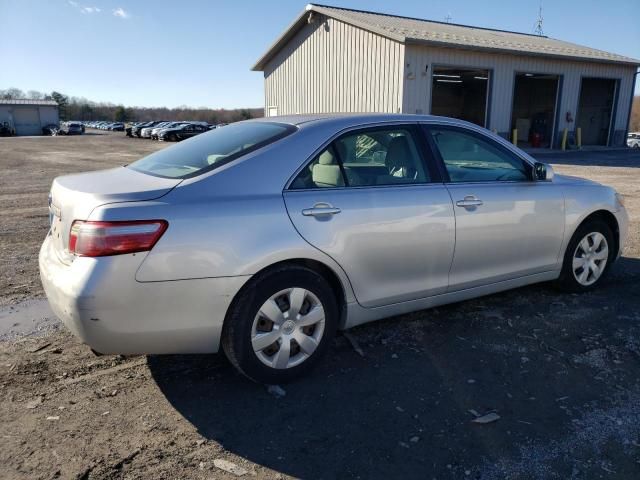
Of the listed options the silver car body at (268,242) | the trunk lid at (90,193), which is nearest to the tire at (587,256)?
the silver car body at (268,242)

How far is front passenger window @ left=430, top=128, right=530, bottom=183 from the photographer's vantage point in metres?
3.91

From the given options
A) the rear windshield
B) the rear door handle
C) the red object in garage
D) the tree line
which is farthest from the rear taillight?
the tree line

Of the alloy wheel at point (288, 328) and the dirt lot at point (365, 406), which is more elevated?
the alloy wheel at point (288, 328)

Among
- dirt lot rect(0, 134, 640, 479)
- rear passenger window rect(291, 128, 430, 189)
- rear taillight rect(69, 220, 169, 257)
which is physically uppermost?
rear passenger window rect(291, 128, 430, 189)

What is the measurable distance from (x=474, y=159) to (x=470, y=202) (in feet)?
1.78

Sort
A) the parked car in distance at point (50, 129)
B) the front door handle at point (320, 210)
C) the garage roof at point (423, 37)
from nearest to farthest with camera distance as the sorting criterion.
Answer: the front door handle at point (320, 210) → the garage roof at point (423, 37) → the parked car in distance at point (50, 129)

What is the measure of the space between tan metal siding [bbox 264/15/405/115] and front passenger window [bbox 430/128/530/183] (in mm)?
15964

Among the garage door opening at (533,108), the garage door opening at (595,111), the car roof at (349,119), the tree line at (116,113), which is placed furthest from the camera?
the tree line at (116,113)

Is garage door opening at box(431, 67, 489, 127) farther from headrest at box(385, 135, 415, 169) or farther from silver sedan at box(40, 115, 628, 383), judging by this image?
headrest at box(385, 135, 415, 169)

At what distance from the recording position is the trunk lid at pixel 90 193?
9.03 feet

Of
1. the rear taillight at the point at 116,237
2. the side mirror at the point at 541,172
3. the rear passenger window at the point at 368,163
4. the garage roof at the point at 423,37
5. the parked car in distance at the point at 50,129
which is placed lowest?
the parked car in distance at the point at 50,129

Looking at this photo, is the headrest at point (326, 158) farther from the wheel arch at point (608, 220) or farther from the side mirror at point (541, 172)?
the wheel arch at point (608, 220)

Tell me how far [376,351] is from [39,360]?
2.28m

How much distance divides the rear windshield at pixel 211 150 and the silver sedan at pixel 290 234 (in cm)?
2
